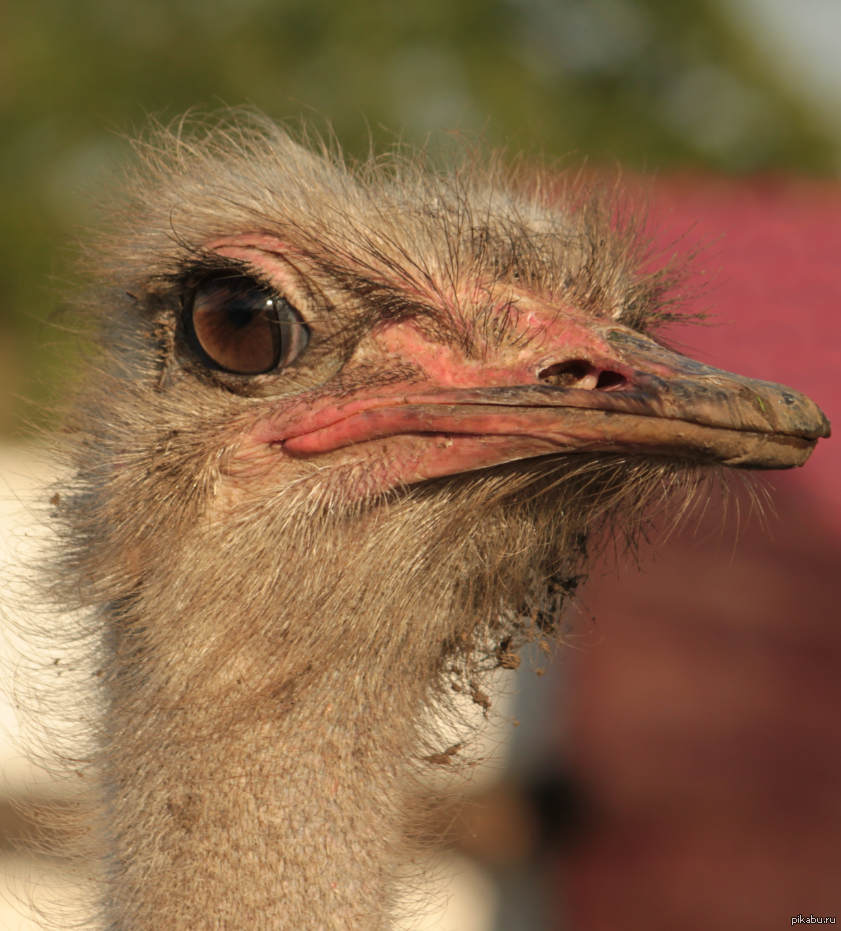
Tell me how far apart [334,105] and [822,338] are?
30.7 feet

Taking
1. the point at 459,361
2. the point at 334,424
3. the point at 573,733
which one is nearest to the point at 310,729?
the point at 334,424

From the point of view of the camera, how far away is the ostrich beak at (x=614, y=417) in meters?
1.56

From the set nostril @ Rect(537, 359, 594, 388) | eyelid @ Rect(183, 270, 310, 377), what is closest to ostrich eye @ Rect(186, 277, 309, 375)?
eyelid @ Rect(183, 270, 310, 377)

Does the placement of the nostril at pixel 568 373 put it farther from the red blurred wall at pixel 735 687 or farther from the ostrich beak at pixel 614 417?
the red blurred wall at pixel 735 687

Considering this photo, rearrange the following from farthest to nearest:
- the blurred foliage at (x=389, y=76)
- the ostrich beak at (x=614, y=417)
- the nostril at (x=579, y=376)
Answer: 1. the blurred foliage at (x=389, y=76)
2. the nostril at (x=579, y=376)
3. the ostrich beak at (x=614, y=417)

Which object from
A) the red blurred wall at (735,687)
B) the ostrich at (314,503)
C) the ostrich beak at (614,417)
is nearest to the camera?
the ostrich beak at (614,417)

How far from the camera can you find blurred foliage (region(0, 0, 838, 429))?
12336mm

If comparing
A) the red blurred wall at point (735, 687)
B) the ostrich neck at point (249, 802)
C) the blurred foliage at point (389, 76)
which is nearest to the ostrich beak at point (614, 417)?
the ostrich neck at point (249, 802)

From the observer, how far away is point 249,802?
1.89 meters

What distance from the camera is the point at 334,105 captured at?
12680mm

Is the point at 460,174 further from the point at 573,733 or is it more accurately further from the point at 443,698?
the point at 573,733

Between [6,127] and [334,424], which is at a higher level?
[6,127]

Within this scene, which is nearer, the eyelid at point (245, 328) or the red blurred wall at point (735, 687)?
the eyelid at point (245, 328)

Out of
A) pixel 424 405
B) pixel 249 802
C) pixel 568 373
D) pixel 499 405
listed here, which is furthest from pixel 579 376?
pixel 249 802
